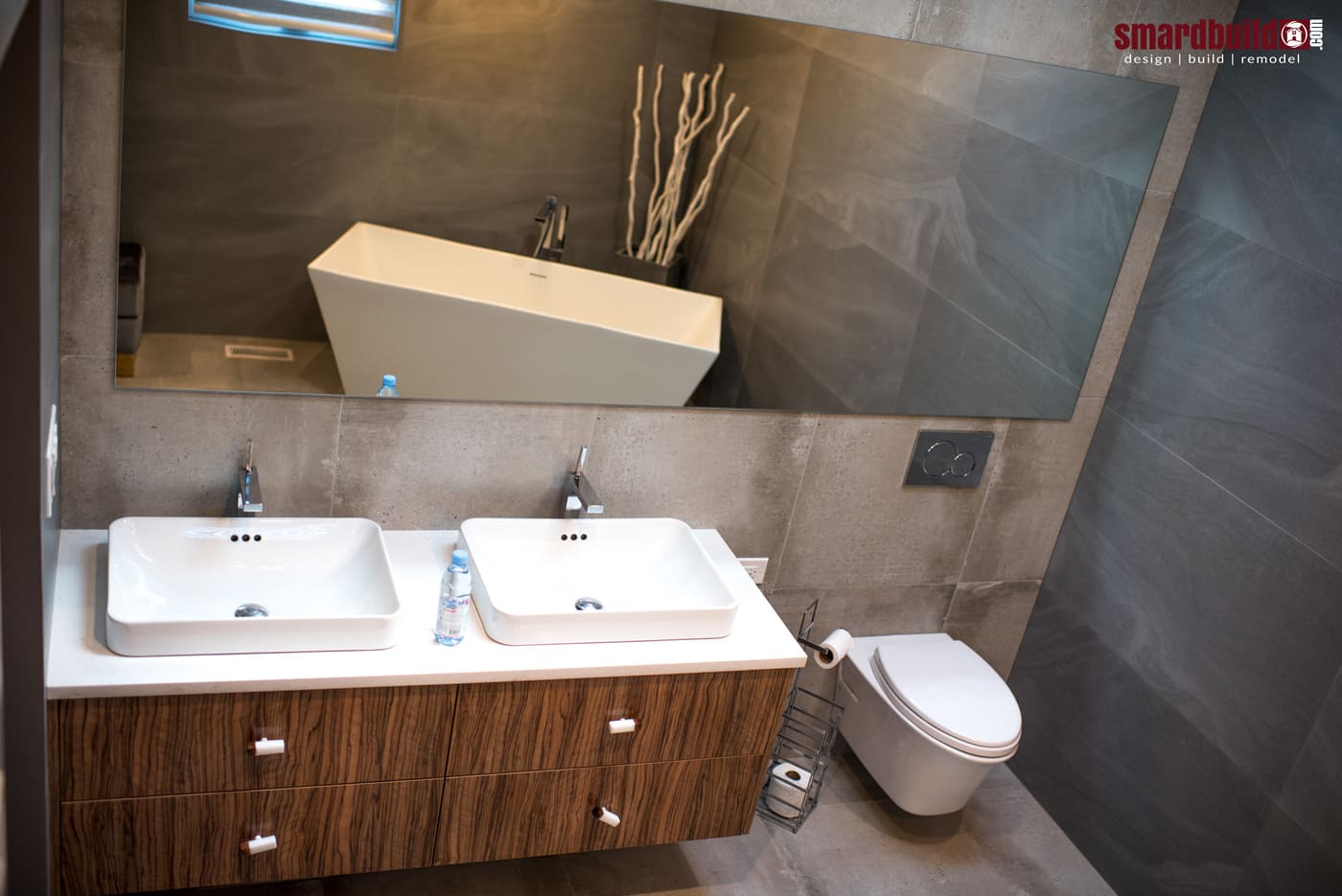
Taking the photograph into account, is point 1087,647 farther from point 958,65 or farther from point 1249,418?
point 958,65

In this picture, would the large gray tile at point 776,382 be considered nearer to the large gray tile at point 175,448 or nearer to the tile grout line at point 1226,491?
the tile grout line at point 1226,491

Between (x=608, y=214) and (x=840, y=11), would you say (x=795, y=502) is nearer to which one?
(x=608, y=214)

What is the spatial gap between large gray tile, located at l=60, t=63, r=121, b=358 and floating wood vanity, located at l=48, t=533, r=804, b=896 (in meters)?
0.46

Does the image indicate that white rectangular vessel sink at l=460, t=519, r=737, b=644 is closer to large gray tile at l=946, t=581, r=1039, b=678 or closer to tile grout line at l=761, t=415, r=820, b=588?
tile grout line at l=761, t=415, r=820, b=588

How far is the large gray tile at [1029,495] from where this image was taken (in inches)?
126

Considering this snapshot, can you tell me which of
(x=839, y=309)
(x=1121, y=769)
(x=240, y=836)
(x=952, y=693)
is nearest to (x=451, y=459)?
(x=240, y=836)

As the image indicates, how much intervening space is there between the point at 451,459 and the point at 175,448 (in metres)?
0.59

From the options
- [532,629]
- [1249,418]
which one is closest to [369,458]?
[532,629]

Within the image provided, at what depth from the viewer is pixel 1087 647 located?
10.6 feet

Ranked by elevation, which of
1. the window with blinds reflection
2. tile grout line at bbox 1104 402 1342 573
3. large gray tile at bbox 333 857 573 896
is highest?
the window with blinds reflection

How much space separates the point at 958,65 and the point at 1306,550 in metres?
1.35

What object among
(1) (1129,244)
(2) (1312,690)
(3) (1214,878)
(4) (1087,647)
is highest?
(1) (1129,244)

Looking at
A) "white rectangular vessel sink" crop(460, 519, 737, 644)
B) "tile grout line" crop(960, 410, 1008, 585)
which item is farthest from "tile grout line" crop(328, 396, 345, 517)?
"tile grout line" crop(960, 410, 1008, 585)

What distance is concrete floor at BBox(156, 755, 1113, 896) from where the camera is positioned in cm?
274
